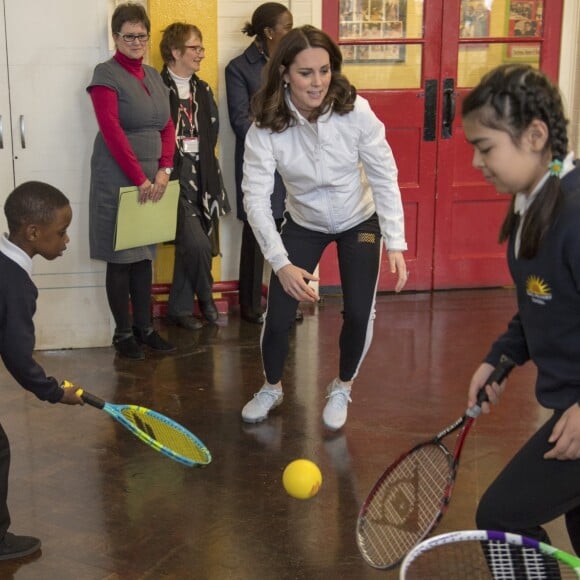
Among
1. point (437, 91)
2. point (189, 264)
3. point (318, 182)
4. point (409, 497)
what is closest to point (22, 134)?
point (189, 264)

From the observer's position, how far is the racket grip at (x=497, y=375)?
2.49 m

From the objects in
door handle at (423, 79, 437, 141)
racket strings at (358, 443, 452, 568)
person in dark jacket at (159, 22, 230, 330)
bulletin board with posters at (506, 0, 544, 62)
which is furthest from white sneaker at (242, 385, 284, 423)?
bulletin board with posters at (506, 0, 544, 62)

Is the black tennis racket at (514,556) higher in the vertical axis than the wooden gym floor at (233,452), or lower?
higher

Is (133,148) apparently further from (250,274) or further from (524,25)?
(524,25)

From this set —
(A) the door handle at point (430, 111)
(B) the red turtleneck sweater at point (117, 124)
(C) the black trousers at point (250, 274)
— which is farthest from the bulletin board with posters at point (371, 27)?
(B) the red turtleneck sweater at point (117, 124)

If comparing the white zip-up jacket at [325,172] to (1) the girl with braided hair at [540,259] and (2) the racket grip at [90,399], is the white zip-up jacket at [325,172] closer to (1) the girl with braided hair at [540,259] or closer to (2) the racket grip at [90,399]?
(2) the racket grip at [90,399]

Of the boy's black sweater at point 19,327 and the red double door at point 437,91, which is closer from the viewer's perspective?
the boy's black sweater at point 19,327

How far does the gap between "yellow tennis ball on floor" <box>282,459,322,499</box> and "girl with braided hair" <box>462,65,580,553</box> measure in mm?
1147

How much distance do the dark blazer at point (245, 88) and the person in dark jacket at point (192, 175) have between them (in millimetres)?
122

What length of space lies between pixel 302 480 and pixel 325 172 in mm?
1274

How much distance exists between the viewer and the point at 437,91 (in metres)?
6.29

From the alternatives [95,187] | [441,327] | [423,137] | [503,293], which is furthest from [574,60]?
[95,187]

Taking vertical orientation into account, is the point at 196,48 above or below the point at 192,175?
above

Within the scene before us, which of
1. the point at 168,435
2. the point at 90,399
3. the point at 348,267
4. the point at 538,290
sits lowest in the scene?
the point at 168,435
